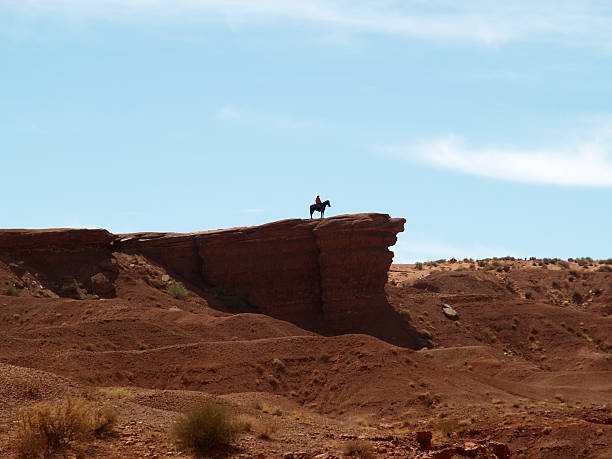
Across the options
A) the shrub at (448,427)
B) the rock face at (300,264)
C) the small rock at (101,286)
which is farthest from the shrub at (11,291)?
the shrub at (448,427)

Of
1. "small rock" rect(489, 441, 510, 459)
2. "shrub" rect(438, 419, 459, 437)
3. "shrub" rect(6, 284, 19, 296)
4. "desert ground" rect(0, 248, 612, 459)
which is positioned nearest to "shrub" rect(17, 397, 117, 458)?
"desert ground" rect(0, 248, 612, 459)

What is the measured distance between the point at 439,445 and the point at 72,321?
20362 millimetres

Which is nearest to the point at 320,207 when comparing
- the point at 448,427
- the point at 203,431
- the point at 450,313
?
the point at 450,313

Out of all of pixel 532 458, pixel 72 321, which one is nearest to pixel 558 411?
pixel 532 458

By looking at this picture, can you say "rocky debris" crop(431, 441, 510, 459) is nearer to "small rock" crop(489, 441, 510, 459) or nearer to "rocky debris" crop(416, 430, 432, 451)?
"small rock" crop(489, 441, 510, 459)

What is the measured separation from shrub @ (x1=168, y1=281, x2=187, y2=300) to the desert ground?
0.24 meters

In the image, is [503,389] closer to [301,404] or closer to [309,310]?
[301,404]

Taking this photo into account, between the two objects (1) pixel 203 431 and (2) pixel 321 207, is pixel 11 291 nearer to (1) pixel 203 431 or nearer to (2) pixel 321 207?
(2) pixel 321 207

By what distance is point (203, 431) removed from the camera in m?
17.7

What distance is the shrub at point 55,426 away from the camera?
51.7 feet

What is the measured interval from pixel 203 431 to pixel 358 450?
11.0 feet

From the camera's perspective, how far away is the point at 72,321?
39188 mm

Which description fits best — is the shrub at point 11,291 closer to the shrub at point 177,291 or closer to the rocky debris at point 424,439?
the shrub at point 177,291

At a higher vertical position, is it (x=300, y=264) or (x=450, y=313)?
(x=300, y=264)
